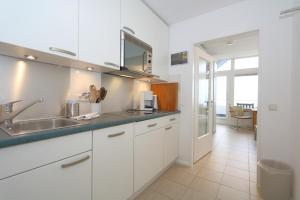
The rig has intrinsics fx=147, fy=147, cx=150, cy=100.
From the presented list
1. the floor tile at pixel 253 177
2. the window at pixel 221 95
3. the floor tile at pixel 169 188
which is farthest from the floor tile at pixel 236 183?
the window at pixel 221 95

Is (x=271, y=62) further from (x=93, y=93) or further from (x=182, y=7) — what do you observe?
(x=93, y=93)

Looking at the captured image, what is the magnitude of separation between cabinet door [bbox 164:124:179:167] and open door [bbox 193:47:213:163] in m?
0.34

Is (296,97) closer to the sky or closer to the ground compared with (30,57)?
closer to the ground

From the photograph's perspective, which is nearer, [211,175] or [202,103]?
[211,175]

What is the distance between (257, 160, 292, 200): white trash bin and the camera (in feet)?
5.00

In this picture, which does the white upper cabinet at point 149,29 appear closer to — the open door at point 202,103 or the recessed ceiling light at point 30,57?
the open door at point 202,103

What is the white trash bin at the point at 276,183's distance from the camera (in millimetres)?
1523

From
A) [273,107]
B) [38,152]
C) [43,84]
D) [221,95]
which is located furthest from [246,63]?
[38,152]

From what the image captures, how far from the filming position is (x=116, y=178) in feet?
4.35

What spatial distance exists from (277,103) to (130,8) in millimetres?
2069

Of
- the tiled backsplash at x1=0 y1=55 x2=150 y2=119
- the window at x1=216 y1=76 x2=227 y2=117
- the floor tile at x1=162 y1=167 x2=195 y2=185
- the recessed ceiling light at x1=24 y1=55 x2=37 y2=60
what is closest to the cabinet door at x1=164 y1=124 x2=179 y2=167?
the floor tile at x1=162 y1=167 x2=195 y2=185

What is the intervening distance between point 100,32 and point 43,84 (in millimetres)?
722

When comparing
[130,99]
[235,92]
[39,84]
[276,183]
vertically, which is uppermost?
[235,92]

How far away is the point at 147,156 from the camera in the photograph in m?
1.71
